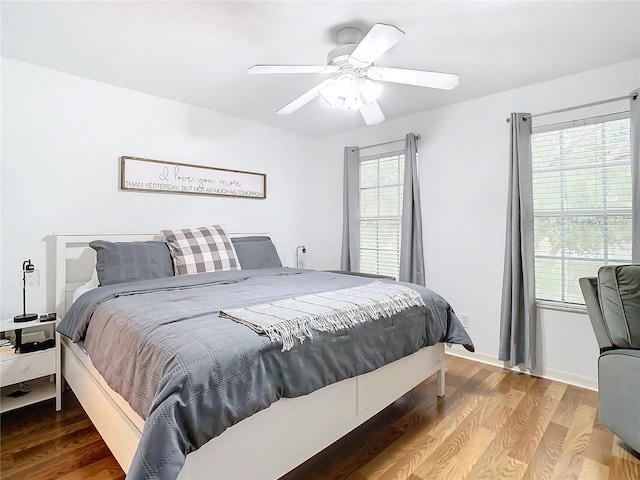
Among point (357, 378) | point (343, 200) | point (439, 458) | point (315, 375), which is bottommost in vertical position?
point (439, 458)

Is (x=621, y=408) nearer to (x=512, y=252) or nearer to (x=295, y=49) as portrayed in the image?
(x=512, y=252)

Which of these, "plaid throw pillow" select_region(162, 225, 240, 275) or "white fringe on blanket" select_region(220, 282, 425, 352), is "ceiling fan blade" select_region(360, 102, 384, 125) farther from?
"plaid throw pillow" select_region(162, 225, 240, 275)

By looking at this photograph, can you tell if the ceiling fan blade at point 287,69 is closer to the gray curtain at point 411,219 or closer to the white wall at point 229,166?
the white wall at point 229,166

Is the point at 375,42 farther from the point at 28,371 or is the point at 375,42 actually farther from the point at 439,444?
the point at 28,371

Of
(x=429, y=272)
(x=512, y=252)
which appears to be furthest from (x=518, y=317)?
(x=429, y=272)

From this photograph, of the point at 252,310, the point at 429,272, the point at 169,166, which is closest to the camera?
the point at 252,310

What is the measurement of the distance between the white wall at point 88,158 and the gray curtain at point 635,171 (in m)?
3.05

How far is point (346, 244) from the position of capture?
12.9 feet

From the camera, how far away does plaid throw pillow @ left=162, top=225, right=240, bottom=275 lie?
2645 mm

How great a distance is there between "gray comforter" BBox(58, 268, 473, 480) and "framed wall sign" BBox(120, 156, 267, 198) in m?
1.08

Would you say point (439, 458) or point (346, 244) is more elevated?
point (346, 244)

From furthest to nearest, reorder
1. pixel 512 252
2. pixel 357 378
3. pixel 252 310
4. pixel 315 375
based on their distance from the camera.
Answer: pixel 512 252 < pixel 357 378 < pixel 252 310 < pixel 315 375

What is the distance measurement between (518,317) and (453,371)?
65 cm

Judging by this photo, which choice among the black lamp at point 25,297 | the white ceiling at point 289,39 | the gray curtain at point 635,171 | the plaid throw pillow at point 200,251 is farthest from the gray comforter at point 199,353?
the white ceiling at point 289,39
